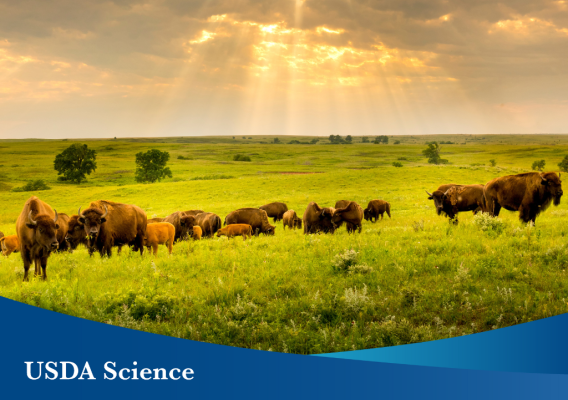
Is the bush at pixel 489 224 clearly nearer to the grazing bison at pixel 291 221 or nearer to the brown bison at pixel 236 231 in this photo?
the brown bison at pixel 236 231

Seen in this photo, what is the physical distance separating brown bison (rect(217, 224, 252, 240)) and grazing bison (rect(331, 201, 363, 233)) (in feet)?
14.8

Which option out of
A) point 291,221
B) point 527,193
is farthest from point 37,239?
point 527,193

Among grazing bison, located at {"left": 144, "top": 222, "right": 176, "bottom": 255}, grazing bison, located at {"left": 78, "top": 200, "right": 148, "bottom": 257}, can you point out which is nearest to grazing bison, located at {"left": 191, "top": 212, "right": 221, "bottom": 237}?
grazing bison, located at {"left": 144, "top": 222, "right": 176, "bottom": 255}

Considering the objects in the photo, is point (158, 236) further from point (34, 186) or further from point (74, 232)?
point (34, 186)

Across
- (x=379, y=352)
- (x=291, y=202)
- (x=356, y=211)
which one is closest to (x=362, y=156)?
(x=291, y=202)

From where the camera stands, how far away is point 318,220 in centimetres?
1912

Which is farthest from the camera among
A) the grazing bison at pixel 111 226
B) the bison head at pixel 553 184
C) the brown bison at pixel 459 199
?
the brown bison at pixel 459 199

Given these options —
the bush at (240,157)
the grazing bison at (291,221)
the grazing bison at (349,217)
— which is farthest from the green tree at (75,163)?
the bush at (240,157)

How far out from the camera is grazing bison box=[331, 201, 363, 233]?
59.3 ft

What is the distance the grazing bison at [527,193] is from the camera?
14508 millimetres

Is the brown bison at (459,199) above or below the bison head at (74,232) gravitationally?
above

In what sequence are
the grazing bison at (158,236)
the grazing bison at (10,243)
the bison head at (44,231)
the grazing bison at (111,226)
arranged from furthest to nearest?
the grazing bison at (10,243)
the grazing bison at (158,236)
the grazing bison at (111,226)
the bison head at (44,231)

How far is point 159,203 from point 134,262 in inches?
983

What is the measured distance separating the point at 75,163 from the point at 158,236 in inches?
268
